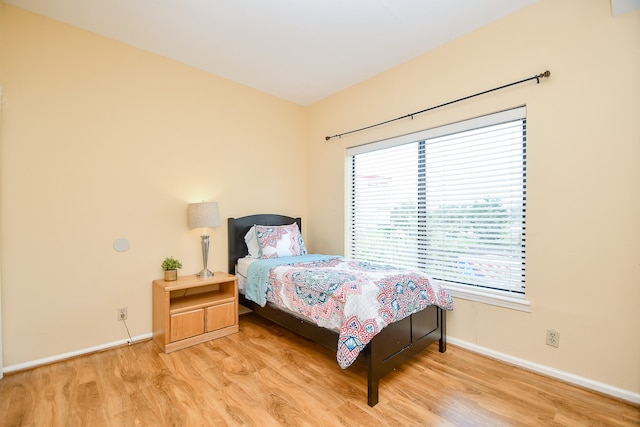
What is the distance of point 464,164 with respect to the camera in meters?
2.61

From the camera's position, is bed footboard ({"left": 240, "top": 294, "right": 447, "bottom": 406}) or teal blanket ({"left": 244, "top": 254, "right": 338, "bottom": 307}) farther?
teal blanket ({"left": 244, "top": 254, "right": 338, "bottom": 307})

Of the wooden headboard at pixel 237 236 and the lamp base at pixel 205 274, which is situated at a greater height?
the wooden headboard at pixel 237 236

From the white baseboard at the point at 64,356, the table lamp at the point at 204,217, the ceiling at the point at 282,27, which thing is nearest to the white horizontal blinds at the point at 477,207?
the ceiling at the point at 282,27

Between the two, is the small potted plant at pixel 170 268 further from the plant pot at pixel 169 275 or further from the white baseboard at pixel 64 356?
the white baseboard at pixel 64 356

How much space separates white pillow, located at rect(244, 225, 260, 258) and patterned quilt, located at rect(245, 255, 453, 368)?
361 millimetres

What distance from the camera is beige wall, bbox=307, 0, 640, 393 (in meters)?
1.85

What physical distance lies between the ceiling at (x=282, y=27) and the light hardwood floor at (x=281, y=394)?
277cm

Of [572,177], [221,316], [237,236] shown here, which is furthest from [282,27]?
[221,316]

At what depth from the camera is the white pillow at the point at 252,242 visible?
128 inches

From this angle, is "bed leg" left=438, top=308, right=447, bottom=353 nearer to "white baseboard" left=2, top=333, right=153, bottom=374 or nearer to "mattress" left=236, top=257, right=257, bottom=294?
"mattress" left=236, top=257, right=257, bottom=294

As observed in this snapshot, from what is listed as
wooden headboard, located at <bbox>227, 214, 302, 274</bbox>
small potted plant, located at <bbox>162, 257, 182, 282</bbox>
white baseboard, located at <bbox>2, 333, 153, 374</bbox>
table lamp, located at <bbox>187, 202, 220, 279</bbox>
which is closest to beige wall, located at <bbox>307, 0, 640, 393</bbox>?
wooden headboard, located at <bbox>227, 214, 302, 274</bbox>

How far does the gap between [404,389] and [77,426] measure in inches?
76.8

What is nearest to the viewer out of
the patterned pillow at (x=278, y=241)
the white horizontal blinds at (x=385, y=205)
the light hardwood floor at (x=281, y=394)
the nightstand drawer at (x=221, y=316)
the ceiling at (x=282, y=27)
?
the light hardwood floor at (x=281, y=394)

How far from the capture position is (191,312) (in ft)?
8.52
